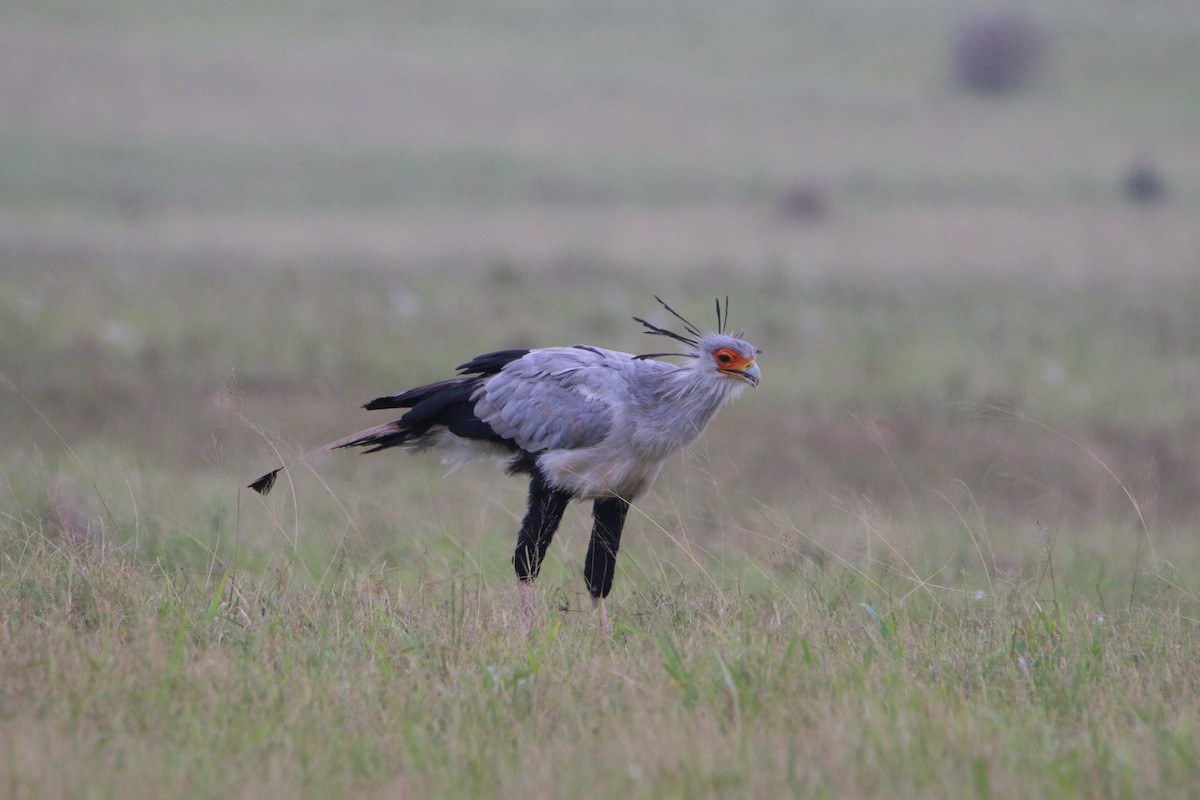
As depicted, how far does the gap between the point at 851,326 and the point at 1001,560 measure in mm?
7599

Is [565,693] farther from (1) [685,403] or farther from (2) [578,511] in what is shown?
(2) [578,511]

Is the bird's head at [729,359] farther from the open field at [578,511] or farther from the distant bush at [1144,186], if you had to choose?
the distant bush at [1144,186]

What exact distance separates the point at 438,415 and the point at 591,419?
2.31 ft

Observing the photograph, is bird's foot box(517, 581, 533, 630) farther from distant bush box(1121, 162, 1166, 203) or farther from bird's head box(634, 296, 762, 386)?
distant bush box(1121, 162, 1166, 203)

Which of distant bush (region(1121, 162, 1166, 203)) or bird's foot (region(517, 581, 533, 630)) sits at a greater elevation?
bird's foot (region(517, 581, 533, 630))

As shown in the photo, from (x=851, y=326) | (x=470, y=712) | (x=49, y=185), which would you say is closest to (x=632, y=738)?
(x=470, y=712)

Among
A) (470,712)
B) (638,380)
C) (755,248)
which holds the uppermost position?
(638,380)

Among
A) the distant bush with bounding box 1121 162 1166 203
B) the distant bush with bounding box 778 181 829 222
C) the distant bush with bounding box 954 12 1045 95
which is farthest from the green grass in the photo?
the distant bush with bounding box 954 12 1045 95

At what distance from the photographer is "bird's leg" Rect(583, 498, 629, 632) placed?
203 inches

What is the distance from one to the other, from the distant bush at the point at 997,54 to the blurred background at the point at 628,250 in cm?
10

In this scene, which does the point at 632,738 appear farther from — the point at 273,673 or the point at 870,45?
the point at 870,45

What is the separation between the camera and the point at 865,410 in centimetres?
1058

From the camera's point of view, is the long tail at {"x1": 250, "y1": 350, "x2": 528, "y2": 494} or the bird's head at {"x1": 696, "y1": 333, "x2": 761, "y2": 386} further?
the long tail at {"x1": 250, "y1": 350, "x2": 528, "y2": 494}

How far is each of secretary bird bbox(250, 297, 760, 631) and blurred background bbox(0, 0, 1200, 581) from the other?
23cm
